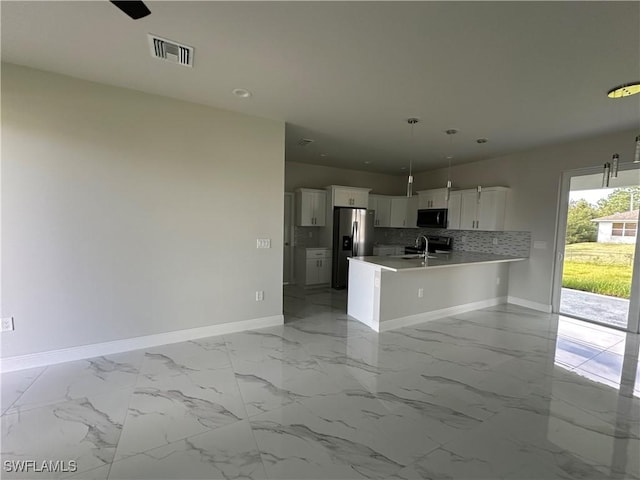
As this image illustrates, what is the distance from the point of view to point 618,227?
12.4 ft

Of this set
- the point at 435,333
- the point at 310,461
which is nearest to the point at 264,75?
the point at 310,461

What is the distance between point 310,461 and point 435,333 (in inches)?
97.6

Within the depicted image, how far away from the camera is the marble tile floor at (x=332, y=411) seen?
1.58m

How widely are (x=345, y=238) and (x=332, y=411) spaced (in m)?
4.01

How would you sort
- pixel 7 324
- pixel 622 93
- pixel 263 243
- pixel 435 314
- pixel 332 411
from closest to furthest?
pixel 332 411 → pixel 7 324 → pixel 622 93 → pixel 263 243 → pixel 435 314

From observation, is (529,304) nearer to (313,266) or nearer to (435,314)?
(435,314)

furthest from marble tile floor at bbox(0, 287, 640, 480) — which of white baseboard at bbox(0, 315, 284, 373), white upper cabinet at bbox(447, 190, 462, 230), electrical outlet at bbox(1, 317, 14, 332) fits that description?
white upper cabinet at bbox(447, 190, 462, 230)

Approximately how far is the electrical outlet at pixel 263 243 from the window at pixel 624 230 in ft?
15.6

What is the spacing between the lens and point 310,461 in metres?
1.59

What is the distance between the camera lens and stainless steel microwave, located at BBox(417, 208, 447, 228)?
19.0 ft

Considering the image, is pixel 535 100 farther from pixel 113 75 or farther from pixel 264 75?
pixel 113 75

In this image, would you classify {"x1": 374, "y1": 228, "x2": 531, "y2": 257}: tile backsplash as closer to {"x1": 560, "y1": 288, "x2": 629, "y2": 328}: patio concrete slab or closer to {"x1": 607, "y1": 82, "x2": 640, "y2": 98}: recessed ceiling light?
{"x1": 560, "y1": 288, "x2": 629, "y2": 328}: patio concrete slab

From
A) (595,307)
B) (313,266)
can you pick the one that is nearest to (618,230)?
(595,307)

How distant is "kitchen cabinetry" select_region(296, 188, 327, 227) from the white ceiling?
2415mm
